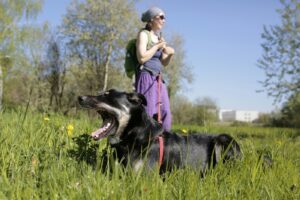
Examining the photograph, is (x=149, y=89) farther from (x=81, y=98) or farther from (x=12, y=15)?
(x=12, y=15)

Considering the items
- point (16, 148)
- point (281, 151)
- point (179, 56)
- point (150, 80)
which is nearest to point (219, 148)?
point (281, 151)

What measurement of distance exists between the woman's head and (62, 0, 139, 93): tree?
28.3 m

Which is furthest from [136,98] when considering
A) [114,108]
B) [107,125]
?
[107,125]

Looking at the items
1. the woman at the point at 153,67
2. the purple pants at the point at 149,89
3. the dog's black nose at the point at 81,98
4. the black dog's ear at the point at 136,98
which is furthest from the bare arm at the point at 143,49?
the dog's black nose at the point at 81,98

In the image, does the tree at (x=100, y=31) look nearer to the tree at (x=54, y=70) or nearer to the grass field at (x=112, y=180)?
the tree at (x=54, y=70)

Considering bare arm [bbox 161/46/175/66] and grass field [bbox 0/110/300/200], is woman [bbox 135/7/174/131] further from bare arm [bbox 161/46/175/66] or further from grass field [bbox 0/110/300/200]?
grass field [bbox 0/110/300/200]

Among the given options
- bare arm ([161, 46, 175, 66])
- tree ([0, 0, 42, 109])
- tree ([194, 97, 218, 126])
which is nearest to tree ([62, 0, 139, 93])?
tree ([0, 0, 42, 109])

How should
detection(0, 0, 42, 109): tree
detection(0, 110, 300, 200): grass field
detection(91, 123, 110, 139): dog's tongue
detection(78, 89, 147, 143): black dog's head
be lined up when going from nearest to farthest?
detection(0, 110, 300, 200): grass field < detection(91, 123, 110, 139): dog's tongue < detection(78, 89, 147, 143): black dog's head < detection(0, 0, 42, 109): tree

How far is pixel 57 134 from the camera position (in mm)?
5375

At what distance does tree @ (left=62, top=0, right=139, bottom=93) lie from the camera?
112 ft

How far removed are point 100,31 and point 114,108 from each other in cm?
3066

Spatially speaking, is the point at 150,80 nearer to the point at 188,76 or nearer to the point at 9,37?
the point at 9,37

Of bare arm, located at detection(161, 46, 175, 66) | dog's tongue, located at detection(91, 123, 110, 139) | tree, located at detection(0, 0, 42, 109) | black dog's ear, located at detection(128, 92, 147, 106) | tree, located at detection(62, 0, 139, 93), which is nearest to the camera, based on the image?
dog's tongue, located at detection(91, 123, 110, 139)

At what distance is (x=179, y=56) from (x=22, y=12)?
2455cm
